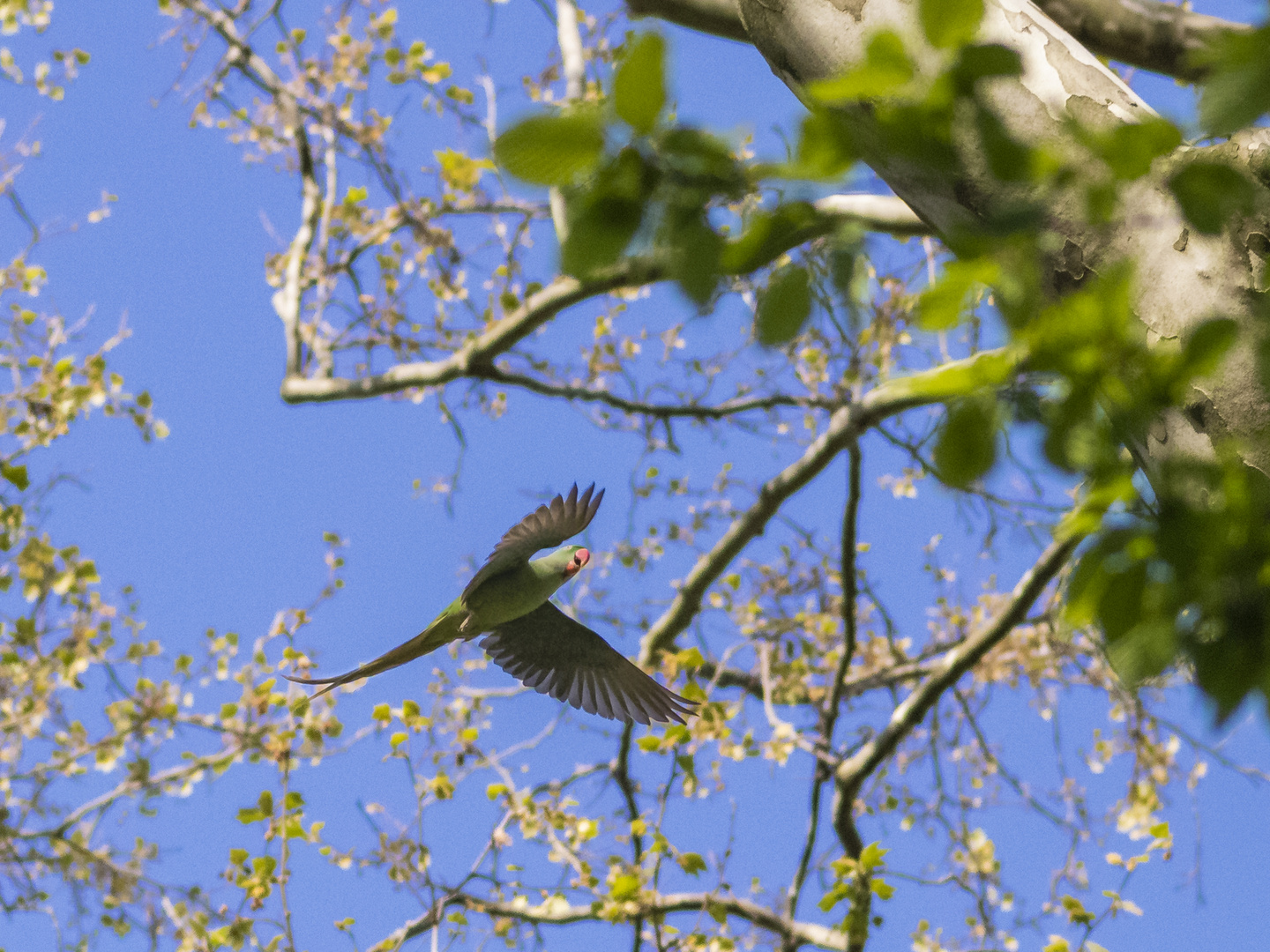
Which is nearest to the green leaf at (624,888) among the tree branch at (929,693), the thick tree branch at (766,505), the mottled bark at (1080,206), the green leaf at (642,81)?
the tree branch at (929,693)

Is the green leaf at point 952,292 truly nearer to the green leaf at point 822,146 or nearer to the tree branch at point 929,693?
the green leaf at point 822,146

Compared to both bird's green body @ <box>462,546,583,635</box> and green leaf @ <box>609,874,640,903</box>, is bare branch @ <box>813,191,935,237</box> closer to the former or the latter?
bird's green body @ <box>462,546,583,635</box>

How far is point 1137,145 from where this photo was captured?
56 centimetres

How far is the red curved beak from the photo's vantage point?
2.52 metres

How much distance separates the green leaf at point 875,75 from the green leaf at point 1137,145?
0.14 meters

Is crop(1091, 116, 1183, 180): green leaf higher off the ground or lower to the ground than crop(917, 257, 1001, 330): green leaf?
higher

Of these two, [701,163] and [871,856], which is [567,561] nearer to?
[871,856]

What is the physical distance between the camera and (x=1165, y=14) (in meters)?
2.12

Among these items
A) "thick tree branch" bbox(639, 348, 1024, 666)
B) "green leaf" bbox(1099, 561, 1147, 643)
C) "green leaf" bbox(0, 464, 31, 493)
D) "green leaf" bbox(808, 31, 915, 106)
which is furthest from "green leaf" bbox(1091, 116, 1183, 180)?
"green leaf" bbox(0, 464, 31, 493)

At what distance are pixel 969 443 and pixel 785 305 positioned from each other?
5.5 inches

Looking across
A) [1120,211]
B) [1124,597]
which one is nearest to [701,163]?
[1124,597]

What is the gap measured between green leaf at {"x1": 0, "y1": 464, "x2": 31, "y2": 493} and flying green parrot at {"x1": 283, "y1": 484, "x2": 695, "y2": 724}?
3.42ft

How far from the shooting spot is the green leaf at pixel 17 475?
8.43 feet

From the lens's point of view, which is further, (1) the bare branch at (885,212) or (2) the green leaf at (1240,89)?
(1) the bare branch at (885,212)
